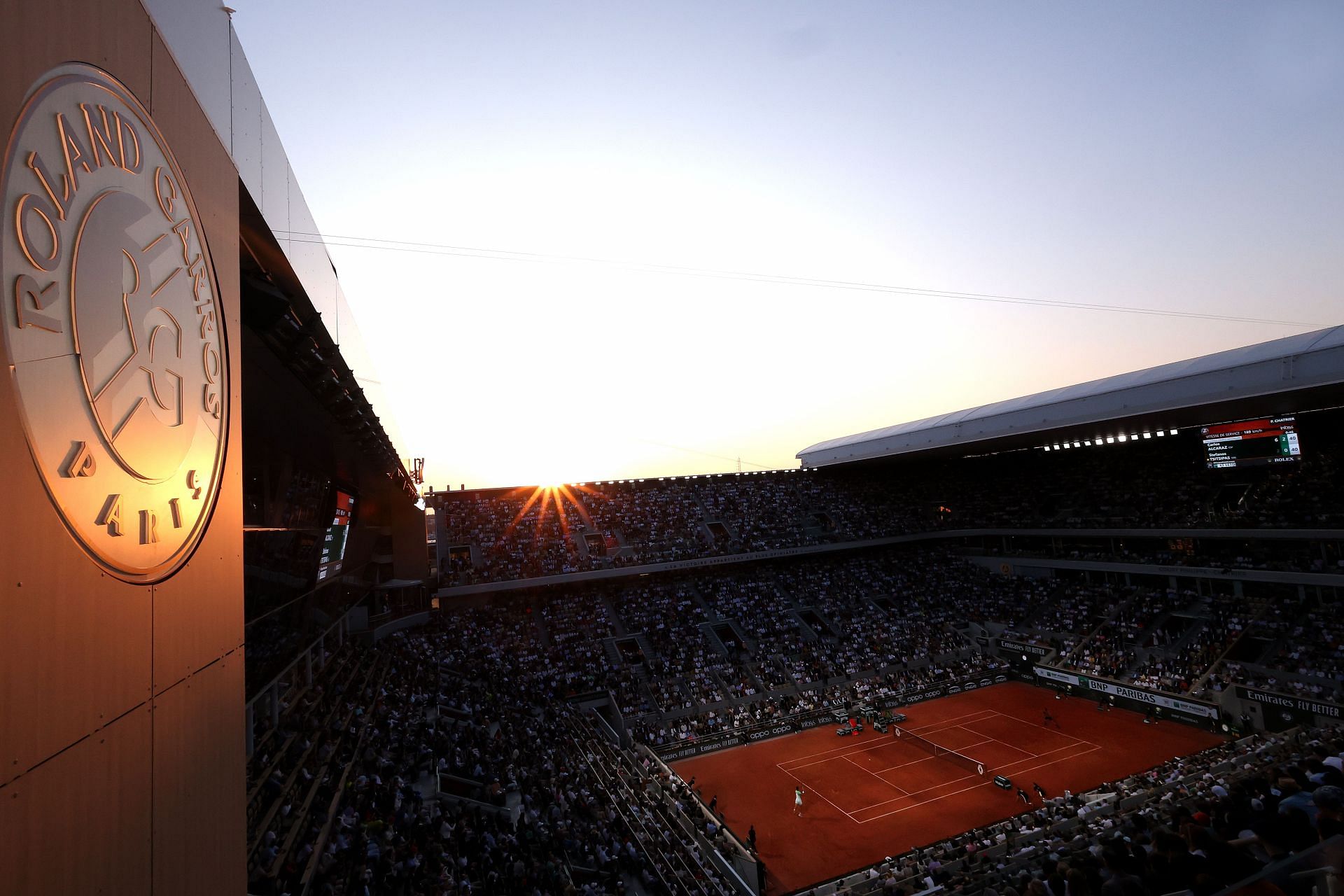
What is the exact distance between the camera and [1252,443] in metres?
33.0

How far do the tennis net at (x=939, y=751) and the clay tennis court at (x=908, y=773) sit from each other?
0.22 m

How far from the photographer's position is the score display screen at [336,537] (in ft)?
44.6

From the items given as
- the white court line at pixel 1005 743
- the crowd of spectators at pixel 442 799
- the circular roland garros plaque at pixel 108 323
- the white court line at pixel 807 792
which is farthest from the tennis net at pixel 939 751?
the circular roland garros plaque at pixel 108 323

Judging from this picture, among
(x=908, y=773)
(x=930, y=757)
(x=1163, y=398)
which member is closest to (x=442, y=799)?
(x=908, y=773)

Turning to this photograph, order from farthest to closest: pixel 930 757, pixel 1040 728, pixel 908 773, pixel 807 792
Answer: pixel 1040 728, pixel 930 757, pixel 908 773, pixel 807 792

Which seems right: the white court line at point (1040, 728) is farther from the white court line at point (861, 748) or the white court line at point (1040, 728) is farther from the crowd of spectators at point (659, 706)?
the crowd of spectators at point (659, 706)

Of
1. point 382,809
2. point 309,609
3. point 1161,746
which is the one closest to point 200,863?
point 309,609

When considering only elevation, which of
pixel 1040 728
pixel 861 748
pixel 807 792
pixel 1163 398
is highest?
pixel 1163 398

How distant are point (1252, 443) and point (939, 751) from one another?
22050 millimetres

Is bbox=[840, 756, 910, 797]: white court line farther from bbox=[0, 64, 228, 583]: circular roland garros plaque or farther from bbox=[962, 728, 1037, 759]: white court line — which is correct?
bbox=[0, 64, 228, 583]: circular roland garros plaque

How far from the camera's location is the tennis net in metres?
25.4

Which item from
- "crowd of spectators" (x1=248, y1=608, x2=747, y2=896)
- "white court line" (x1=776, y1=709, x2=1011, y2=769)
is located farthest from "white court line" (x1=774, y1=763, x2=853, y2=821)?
"crowd of spectators" (x1=248, y1=608, x2=747, y2=896)

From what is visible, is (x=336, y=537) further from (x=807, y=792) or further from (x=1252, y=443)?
(x=1252, y=443)

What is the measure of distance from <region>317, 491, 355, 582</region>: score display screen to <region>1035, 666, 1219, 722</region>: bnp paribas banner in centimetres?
3281
